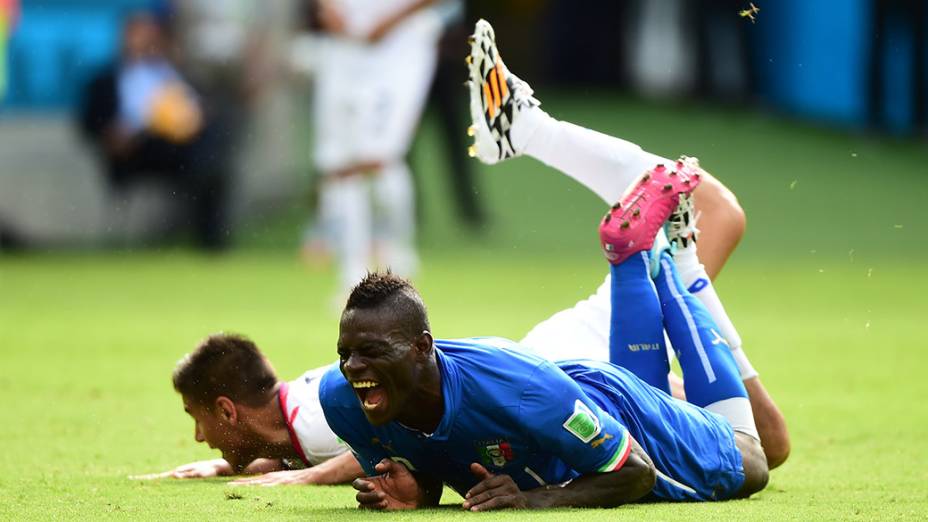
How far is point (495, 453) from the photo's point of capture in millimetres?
5129

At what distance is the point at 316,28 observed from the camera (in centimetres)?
1878

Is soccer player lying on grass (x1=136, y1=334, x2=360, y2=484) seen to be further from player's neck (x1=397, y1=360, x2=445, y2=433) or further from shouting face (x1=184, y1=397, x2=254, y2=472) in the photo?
player's neck (x1=397, y1=360, x2=445, y2=433)

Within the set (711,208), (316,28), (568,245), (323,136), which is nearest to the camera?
(711,208)

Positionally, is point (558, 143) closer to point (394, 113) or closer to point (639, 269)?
point (639, 269)

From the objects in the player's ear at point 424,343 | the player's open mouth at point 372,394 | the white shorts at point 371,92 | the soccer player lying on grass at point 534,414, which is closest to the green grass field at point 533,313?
the soccer player lying on grass at point 534,414

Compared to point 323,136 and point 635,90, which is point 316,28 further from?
point 635,90

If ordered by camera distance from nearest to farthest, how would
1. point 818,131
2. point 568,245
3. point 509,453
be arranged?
point 509,453
point 568,245
point 818,131

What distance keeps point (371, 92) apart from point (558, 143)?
687cm

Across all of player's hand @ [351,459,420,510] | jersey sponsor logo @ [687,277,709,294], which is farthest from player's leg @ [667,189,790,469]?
player's hand @ [351,459,420,510]

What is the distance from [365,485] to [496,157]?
2.16 m

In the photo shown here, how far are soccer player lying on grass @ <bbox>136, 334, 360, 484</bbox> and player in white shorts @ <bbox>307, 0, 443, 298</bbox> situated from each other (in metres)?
6.64

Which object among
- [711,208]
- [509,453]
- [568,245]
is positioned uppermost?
[711,208]

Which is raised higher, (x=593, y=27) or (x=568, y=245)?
(x=593, y=27)

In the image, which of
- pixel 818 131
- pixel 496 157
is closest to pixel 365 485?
pixel 496 157
